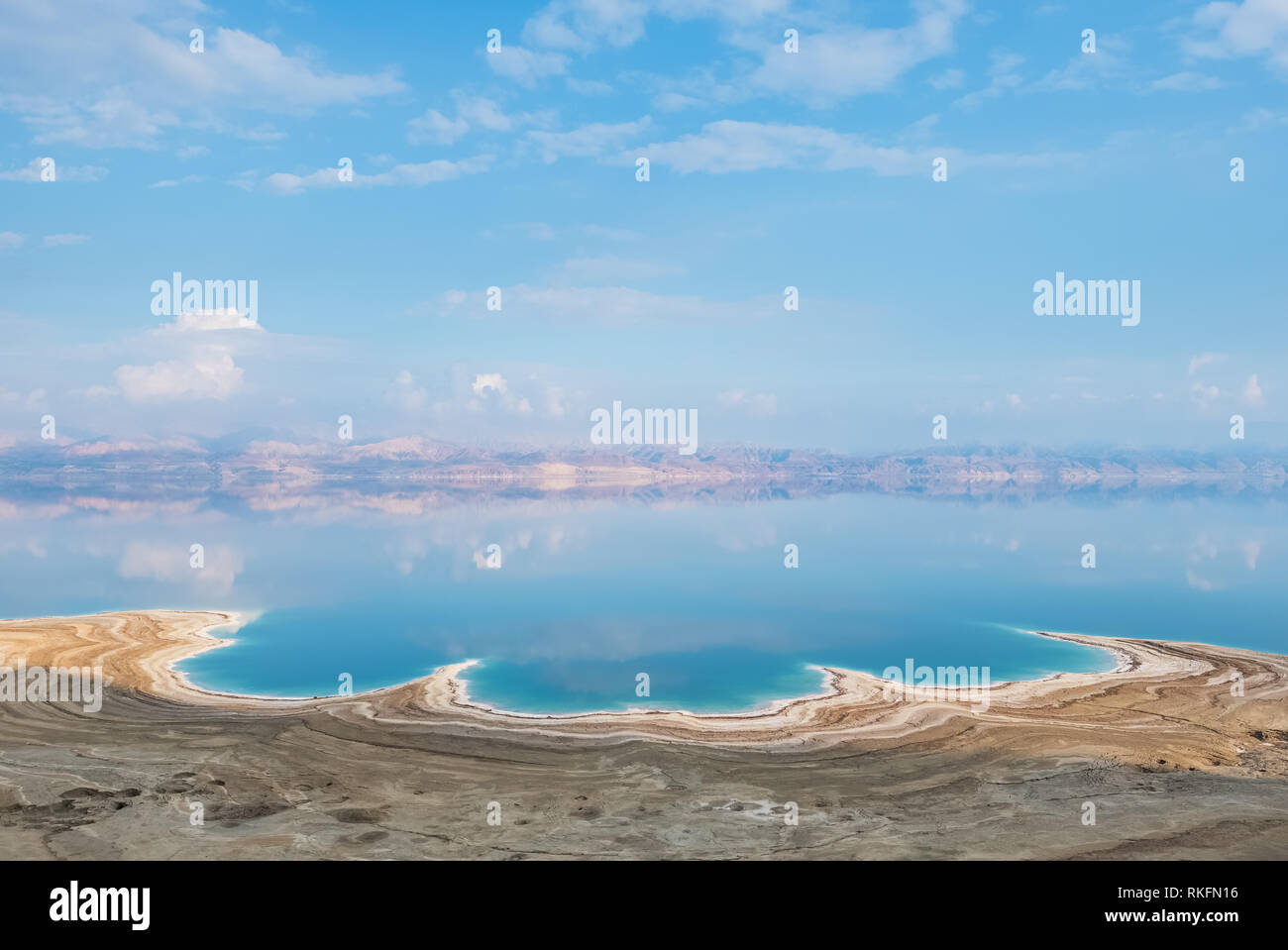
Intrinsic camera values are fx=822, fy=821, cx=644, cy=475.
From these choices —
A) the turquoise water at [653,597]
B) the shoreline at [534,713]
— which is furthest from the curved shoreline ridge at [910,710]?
the turquoise water at [653,597]

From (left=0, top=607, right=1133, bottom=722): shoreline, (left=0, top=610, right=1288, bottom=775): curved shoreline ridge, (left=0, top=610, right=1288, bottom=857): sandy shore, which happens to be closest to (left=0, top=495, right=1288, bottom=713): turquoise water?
(left=0, top=607, right=1133, bottom=722): shoreline

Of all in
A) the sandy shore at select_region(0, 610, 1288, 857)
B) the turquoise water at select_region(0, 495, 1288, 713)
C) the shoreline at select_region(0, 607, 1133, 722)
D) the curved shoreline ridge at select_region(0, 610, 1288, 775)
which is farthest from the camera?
the turquoise water at select_region(0, 495, 1288, 713)

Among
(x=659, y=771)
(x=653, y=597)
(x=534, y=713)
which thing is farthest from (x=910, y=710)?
(x=653, y=597)

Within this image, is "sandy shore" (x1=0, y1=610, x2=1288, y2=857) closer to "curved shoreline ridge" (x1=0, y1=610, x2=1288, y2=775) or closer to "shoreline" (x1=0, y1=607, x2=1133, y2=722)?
"curved shoreline ridge" (x1=0, y1=610, x2=1288, y2=775)

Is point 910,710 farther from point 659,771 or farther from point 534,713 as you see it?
point 534,713

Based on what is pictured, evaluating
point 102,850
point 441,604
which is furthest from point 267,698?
point 441,604
